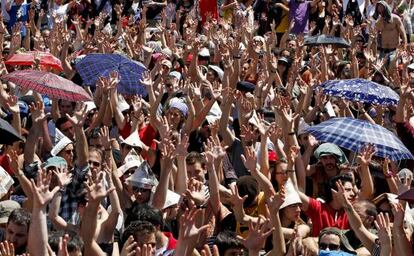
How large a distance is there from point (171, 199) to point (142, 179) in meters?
0.23

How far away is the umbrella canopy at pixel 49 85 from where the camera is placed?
26.2ft

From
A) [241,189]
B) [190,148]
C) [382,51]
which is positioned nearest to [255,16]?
[382,51]

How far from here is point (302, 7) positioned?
1523 centimetres

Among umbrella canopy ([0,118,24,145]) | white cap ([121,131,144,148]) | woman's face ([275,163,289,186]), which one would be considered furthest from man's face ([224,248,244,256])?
white cap ([121,131,144,148])

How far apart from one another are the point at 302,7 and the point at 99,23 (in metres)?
3.25

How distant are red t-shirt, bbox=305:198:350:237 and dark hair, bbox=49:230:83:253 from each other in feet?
5.93

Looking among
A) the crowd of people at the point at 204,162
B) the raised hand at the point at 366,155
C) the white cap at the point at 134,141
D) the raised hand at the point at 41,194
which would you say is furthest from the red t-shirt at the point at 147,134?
the raised hand at the point at 41,194

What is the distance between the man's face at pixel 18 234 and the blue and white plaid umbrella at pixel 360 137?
8.60ft

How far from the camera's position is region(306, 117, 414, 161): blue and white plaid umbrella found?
24.0ft

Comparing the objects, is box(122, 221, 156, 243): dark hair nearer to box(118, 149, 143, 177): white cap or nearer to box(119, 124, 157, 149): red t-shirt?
box(118, 149, 143, 177): white cap

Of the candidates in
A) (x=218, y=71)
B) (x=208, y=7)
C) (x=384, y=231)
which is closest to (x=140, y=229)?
(x=384, y=231)

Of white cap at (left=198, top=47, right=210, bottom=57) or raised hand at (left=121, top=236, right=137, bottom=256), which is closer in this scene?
raised hand at (left=121, top=236, right=137, bottom=256)

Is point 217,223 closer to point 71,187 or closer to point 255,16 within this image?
point 71,187

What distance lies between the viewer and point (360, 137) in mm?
7352
